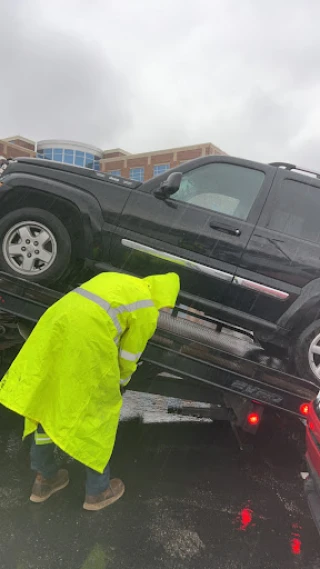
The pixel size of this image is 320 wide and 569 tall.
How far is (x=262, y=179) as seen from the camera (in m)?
3.59

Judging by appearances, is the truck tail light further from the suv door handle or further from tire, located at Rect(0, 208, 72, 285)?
tire, located at Rect(0, 208, 72, 285)

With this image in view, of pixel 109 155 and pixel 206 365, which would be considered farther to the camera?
pixel 109 155

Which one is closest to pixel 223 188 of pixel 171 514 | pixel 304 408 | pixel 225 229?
pixel 225 229

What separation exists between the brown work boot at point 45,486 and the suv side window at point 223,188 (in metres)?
2.34

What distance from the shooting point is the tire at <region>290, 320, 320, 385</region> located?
326 centimetres

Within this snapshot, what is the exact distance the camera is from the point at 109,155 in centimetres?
4659

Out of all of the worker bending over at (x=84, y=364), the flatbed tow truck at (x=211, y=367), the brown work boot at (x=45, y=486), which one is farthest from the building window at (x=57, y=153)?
the worker bending over at (x=84, y=364)

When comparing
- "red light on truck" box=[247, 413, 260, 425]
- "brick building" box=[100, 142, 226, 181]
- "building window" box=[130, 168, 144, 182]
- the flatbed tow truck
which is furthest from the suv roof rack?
"building window" box=[130, 168, 144, 182]

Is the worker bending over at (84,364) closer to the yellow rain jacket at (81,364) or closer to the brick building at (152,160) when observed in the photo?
the yellow rain jacket at (81,364)

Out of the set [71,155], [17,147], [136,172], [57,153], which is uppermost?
[136,172]

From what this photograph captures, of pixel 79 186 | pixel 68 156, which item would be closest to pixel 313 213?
pixel 79 186

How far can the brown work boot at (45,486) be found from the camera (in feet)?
9.07

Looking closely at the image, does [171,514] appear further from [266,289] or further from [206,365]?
[266,289]

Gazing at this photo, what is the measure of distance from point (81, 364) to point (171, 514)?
4.24ft
